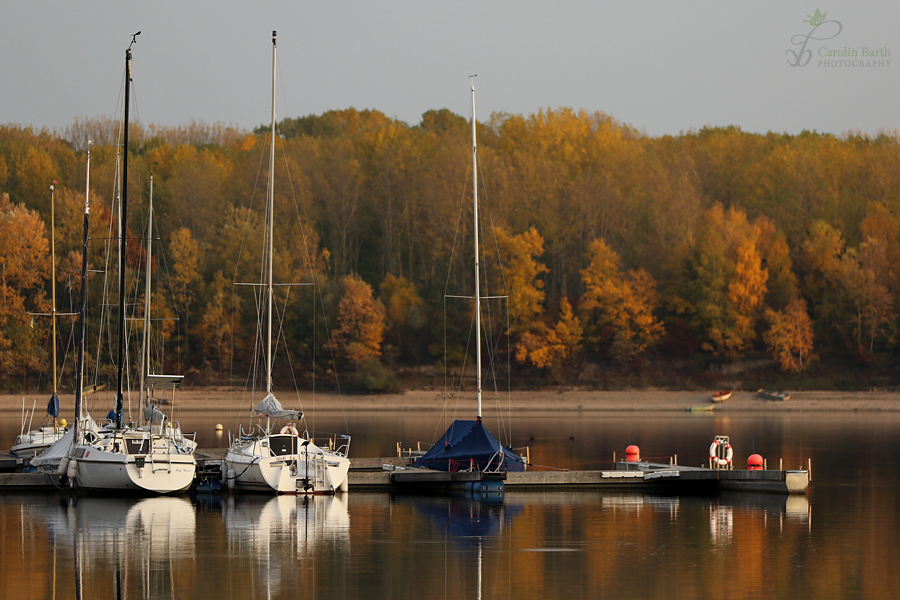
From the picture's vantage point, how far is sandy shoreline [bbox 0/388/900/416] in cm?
8775

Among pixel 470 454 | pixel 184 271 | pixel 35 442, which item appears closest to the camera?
pixel 470 454

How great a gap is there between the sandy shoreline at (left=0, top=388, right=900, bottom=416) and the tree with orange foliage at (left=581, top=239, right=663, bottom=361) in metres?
6.45

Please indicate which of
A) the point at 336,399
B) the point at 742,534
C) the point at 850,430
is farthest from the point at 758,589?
the point at 336,399

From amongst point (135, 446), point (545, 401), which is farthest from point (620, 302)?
point (135, 446)

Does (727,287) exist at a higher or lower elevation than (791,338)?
higher

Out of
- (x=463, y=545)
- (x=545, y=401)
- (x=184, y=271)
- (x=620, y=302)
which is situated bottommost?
(x=545, y=401)

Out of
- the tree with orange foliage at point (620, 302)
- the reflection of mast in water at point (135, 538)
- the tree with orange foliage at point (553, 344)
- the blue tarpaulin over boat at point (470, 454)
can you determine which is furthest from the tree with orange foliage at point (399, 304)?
the reflection of mast in water at point (135, 538)

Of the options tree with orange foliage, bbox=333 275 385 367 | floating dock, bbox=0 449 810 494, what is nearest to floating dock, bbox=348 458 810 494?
floating dock, bbox=0 449 810 494

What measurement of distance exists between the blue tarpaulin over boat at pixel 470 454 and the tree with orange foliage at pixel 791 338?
62.2 metres

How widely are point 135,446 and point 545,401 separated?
207ft

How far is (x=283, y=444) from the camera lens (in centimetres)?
3388

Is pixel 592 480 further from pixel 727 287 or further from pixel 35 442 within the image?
pixel 727 287

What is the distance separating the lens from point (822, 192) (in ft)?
355

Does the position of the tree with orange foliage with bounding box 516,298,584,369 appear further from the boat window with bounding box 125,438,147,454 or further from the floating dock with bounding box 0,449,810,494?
the boat window with bounding box 125,438,147,454
